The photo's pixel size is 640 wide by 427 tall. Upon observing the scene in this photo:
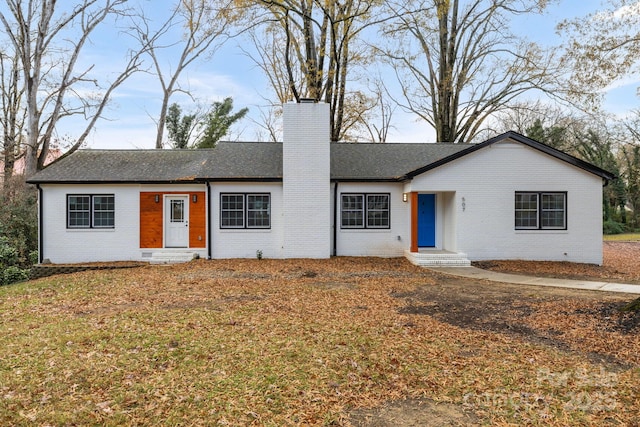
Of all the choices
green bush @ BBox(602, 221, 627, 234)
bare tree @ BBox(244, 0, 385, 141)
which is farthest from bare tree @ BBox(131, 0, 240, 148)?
green bush @ BBox(602, 221, 627, 234)

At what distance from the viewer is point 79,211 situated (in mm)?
15078

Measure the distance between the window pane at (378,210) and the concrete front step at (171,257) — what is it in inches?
269

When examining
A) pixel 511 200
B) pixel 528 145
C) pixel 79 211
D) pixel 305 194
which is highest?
pixel 528 145

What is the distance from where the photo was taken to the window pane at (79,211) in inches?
592

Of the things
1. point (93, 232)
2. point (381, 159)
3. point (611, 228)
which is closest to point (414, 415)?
point (381, 159)

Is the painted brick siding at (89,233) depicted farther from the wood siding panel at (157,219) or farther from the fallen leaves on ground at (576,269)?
the fallen leaves on ground at (576,269)

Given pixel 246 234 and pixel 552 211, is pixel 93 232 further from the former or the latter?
pixel 552 211

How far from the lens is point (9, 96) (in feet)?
82.8

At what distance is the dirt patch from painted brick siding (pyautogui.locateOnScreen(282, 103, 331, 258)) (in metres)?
11.0

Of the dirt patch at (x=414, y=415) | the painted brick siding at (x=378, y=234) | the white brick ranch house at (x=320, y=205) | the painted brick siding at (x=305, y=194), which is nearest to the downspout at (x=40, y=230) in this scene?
the white brick ranch house at (x=320, y=205)

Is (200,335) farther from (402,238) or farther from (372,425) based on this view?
(402,238)

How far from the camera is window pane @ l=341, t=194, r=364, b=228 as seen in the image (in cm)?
1555

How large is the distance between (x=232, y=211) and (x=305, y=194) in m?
2.85

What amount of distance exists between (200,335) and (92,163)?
511 inches
